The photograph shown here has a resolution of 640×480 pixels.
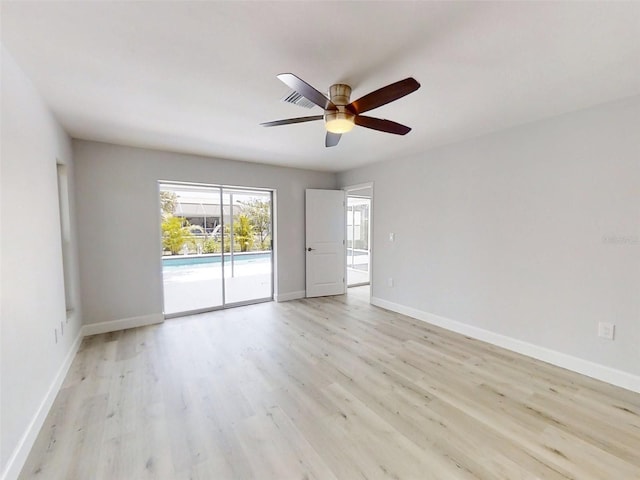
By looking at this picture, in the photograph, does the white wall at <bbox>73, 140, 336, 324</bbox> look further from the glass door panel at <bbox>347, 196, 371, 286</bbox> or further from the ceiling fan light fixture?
the glass door panel at <bbox>347, 196, 371, 286</bbox>

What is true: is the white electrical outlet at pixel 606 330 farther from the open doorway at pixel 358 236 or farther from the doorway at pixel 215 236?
the open doorway at pixel 358 236

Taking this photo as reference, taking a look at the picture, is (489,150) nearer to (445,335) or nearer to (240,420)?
(445,335)

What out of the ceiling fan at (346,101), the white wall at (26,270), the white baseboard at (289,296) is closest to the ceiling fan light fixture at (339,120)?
the ceiling fan at (346,101)

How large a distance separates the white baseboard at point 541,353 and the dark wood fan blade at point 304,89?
3.07 meters

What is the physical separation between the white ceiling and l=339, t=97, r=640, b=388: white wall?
377 millimetres

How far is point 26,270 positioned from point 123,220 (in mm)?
2086

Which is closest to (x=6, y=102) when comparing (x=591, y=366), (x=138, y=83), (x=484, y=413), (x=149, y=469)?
(x=138, y=83)

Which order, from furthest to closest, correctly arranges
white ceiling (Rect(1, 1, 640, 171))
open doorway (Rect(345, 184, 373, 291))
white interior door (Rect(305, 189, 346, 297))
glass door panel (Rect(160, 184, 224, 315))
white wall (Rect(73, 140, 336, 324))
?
open doorway (Rect(345, 184, 373, 291)), white interior door (Rect(305, 189, 346, 297)), glass door panel (Rect(160, 184, 224, 315)), white wall (Rect(73, 140, 336, 324)), white ceiling (Rect(1, 1, 640, 171))

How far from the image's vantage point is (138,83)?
206 centimetres

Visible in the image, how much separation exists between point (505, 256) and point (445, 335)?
1178 millimetres

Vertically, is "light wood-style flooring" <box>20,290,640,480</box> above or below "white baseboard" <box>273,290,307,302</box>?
below

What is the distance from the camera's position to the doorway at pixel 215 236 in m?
4.43

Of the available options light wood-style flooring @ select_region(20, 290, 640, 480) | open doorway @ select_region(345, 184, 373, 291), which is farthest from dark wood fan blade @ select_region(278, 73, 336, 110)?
open doorway @ select_region(345, 184, 373, 291)

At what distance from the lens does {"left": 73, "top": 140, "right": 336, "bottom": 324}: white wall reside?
3.51 m
